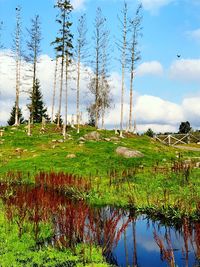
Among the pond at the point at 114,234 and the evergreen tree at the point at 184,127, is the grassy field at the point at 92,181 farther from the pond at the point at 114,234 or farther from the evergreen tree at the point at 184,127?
the evergreen tree at the point at 184,127

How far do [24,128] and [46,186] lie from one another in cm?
3023

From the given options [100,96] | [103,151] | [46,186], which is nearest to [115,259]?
[46,186]

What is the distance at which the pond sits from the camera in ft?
34.4

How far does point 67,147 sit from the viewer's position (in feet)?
119

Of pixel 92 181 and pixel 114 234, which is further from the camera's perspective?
pixel 92 181

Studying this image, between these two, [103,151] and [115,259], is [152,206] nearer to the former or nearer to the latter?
[115,259]

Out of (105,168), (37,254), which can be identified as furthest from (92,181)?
(37,254)

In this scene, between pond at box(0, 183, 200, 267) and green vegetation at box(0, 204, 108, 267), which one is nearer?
green vegetation at box(0, 204, 108, 267)

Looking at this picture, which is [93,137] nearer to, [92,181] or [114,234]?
[92,181]

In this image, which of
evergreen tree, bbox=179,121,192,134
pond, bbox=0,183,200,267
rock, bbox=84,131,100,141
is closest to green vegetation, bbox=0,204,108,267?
pond, bbox=0,183,200,267

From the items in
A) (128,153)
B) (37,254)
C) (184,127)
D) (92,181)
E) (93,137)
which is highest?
(184,127)

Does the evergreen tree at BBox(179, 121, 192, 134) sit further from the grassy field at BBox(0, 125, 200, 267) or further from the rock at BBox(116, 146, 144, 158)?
the rock at BBox(116, 146, 144, 158)

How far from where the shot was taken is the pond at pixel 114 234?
1050 cm

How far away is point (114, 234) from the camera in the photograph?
1027 centimetres
